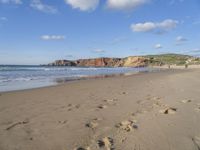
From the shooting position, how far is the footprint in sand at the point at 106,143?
3146 millimetres

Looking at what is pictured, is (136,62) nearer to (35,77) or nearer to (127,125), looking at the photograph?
(35,77)

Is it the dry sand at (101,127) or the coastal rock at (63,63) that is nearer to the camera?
the dry sand at (101,127)

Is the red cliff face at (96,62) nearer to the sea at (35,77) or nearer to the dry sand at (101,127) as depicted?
the sea at (35,77)

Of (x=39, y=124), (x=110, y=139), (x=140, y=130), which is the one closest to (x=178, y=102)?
(x=140, y=130)

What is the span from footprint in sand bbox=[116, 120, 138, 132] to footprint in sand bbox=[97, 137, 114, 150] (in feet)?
1.88

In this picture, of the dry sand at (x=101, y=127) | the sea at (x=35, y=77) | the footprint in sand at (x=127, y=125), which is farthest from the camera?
the sea at (x=35, y=77)

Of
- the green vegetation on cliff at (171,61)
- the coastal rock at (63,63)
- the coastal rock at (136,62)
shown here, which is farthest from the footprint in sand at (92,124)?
the coastal rock at (63,63)

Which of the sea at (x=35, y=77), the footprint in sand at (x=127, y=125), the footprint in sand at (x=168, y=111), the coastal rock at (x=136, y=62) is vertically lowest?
the coastal rock at (x=136, y=62)

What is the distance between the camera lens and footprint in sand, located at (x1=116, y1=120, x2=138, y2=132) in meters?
3.98

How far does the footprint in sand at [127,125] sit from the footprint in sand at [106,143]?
0.57m

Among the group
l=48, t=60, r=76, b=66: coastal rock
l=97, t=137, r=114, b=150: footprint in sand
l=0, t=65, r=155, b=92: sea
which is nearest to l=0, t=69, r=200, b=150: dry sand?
l=97, t=137, r=114, b=150: footprint in sand

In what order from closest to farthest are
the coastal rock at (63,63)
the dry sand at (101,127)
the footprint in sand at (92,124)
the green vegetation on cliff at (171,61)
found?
Result: the dry sand at (101,127), the footprint in sand at (92,124), the green vegetation on cliff at (171,61), the coastal rock at (63,63)

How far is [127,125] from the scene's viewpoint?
4.18 metres

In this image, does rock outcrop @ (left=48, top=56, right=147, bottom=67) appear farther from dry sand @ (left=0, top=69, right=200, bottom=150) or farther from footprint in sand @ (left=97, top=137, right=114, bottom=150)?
footprint in sand @ (left=97, top=137, right=114, bottom=150)
